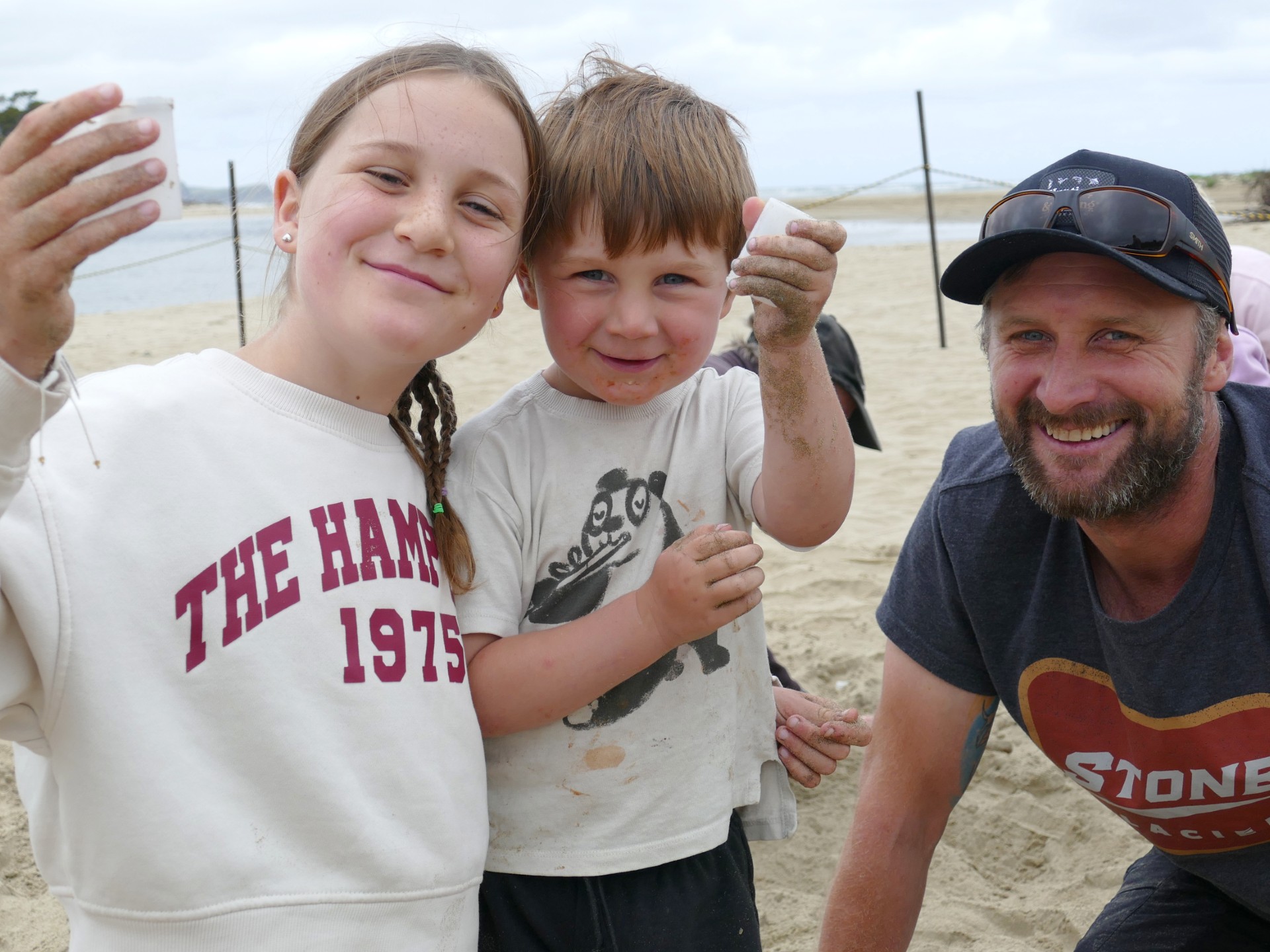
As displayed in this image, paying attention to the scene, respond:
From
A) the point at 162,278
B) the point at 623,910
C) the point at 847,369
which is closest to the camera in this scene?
the point at 623,910

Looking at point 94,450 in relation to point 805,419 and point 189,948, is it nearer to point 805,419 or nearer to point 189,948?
point 189,948

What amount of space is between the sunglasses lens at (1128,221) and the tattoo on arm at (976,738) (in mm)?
964

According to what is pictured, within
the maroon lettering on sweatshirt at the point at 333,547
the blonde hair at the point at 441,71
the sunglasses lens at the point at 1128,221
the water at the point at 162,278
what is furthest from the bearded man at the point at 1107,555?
the water at the point at 162,278

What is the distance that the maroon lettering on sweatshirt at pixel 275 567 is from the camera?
1420 mm

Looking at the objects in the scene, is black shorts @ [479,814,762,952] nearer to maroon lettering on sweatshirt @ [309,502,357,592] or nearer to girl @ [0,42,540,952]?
girl @ [0,42,540,952]

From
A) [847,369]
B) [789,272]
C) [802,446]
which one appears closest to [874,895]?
[802,446]

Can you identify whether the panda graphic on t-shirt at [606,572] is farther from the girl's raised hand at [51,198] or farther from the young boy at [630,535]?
the girl's raised hand at [51,198]

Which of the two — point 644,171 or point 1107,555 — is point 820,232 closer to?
point 644,171

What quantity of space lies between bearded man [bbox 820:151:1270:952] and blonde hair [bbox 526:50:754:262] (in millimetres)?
520

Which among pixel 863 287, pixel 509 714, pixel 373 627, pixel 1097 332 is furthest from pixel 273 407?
pixel 863 287

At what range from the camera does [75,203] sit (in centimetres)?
106

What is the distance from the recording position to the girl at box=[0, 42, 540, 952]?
4.38ft

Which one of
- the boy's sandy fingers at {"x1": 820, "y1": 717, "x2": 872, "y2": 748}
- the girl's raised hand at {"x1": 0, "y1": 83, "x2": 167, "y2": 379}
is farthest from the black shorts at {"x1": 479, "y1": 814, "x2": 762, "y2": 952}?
the girl's raised hand at {"x1": 0, "y1": 83, "x2": 167, "y2": 379}

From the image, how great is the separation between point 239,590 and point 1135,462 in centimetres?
148
